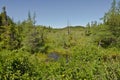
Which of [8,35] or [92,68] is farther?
[8,35]

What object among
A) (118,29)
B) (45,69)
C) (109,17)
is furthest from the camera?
(109,17)

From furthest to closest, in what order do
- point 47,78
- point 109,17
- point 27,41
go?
point 109,17 → point 27,41 → point 47,78

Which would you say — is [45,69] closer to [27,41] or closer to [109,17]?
[27,41]

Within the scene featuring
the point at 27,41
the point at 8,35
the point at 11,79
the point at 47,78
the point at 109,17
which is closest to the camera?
the point at 11,79

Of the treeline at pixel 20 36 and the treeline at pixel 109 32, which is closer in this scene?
the treeline at pixel 20 36

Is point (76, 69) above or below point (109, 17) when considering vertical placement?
below

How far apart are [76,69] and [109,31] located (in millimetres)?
50159

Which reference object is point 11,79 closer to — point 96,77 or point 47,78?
point 47,78

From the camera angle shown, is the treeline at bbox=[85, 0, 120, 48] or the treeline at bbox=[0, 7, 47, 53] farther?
the treeline at bbox=[85, 0, 120, 48]

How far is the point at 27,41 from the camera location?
5453 cm

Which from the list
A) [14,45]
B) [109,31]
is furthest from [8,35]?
[109,31]

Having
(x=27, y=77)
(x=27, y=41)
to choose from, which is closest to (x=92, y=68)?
(x=27, y=77)

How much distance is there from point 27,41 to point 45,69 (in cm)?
4368

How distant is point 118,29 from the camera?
194ft
